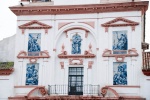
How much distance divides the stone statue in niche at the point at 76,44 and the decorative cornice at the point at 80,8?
175cm

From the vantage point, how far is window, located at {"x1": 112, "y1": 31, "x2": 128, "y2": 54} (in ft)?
87.9

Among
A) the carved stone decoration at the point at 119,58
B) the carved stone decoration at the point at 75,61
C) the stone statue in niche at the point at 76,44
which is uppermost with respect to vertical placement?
the stone statue in niche at the point at 76,44

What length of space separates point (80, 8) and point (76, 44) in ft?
8.23

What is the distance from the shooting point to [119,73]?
87.1ft

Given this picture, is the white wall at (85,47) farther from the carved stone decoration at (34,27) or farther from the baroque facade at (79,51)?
the carved stone decoration at (34,27)

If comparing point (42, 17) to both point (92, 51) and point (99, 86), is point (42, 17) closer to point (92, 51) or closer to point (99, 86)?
point (92, 51)

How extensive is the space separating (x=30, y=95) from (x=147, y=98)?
777cm

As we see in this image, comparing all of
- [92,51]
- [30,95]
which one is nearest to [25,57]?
[30,95]

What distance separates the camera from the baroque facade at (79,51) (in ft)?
86.9

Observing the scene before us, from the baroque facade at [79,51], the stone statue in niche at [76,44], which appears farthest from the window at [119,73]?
the stone statue in niche at [76,44]

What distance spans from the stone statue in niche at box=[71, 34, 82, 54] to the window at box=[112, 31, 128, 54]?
2.39m

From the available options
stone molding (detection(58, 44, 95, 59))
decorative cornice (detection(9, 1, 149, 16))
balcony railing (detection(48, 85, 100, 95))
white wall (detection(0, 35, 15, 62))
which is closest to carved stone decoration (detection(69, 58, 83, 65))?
stone molding (detection(58, 44, 95, 59))

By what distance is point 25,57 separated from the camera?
91.5 ft

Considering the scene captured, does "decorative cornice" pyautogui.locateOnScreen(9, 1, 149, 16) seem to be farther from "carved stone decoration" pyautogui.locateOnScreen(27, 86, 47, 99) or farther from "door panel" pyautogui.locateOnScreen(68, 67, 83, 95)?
"carved stone decoration" pyautogui.locateOnScreen(27, 86, 47, 99)
